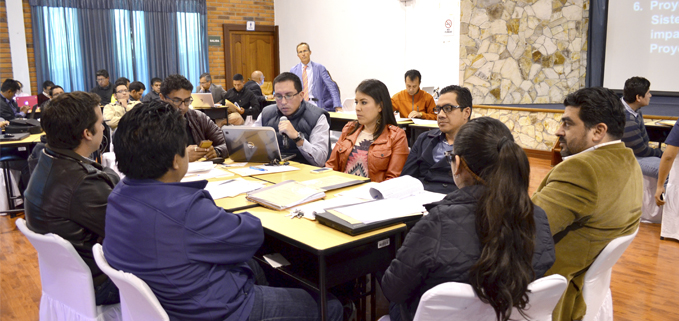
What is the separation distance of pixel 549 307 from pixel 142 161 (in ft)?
4.13

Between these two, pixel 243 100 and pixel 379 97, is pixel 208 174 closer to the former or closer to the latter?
pixel 379 97

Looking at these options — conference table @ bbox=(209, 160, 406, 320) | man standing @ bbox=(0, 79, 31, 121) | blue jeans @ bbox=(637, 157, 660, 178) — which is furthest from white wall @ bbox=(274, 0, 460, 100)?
conference table @ bbox=(209, 160, 406, 320)

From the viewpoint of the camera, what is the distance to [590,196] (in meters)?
1.67

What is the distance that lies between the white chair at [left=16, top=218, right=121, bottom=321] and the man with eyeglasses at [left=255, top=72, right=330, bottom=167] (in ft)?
5.84

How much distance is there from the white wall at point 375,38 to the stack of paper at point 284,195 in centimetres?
570

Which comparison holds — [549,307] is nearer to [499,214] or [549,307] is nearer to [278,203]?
[499,214]

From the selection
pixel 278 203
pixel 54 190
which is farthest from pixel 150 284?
pixel 278 203

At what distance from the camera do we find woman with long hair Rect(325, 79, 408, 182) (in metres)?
3.10

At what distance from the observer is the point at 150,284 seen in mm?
1479

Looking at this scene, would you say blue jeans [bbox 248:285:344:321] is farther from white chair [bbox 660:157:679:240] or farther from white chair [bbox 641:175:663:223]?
white chair [bbox 641:175:663:223]

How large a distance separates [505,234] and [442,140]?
1.66m

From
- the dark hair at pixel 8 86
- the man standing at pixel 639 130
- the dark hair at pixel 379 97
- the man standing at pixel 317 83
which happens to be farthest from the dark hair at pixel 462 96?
the dark hair at pixel 8 86

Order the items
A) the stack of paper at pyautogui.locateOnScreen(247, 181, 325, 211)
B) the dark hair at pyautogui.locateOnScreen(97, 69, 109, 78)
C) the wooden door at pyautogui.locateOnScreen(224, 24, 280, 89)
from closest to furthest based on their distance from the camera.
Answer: the stack of paper at pyautogui.locateOnScreen(247, 181, 325, 211) < the dark hair at pyautogui.locateOnScreen(97, 69, 109, 78) < the wooden door at pyautogui.locateOnScreen(224, 24, 280, 89)

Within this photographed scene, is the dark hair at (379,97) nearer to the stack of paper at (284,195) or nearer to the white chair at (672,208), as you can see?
the stack of paper at (284,195)
